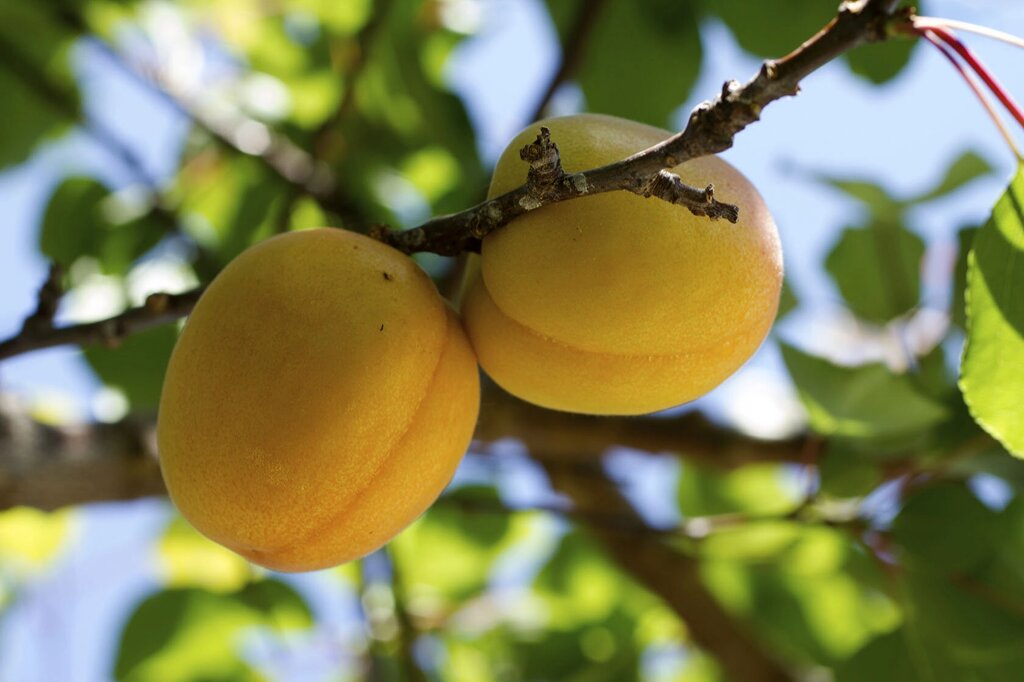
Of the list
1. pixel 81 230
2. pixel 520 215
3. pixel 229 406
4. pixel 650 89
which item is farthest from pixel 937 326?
pixel 81 230

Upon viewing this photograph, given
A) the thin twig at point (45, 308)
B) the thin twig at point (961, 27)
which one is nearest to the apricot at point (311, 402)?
the thin twig at point (45, 308)

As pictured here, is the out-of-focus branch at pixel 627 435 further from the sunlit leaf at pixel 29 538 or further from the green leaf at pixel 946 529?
the sunlit leaf at pixel 29 538

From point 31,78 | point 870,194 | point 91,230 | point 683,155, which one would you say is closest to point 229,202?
point 91,230

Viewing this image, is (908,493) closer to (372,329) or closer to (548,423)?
(548,423)

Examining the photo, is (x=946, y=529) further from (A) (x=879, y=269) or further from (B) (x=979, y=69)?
(B) (x=979, y=69)

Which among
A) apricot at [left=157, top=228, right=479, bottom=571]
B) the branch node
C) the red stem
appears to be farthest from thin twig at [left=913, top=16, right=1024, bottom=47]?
apricot at [left=157, top=228, right=479, bottom=571]
